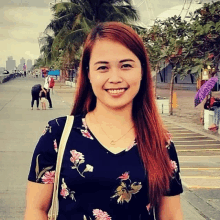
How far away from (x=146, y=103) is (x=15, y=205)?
3846 millimetres

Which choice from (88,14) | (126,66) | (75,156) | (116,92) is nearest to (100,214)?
(75,156)

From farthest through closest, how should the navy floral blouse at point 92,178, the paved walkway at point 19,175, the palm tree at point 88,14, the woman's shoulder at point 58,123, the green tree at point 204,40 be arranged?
the palm tree at point 88,14
the green tree at point 204,40
the paved walkway at point 19,175
the woman's shoulder at point 58,123
the navy floral blouse at point 92,178

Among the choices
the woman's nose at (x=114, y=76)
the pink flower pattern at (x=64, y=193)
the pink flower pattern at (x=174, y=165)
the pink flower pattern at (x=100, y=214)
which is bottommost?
the pink flower pattern at (x=100, y=214)

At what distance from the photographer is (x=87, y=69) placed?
79.5 inches

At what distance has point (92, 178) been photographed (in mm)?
1745

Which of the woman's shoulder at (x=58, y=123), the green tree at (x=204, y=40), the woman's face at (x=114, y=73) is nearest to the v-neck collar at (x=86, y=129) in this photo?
the woman's shoulder at (x=58, y=123)

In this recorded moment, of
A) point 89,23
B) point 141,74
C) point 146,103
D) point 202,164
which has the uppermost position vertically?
point 89,23

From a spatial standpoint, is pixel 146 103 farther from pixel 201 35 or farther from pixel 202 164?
pixel 201 35

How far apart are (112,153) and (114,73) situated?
1.14 feet

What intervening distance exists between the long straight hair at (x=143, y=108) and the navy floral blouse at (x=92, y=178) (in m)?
0.06

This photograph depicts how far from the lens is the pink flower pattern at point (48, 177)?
5.94 ft

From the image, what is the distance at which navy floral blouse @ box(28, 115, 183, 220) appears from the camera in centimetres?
175

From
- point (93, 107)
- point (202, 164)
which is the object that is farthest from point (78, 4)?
point (93, 107)

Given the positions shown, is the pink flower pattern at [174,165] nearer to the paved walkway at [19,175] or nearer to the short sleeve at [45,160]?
the short sleeve at [45,160]
